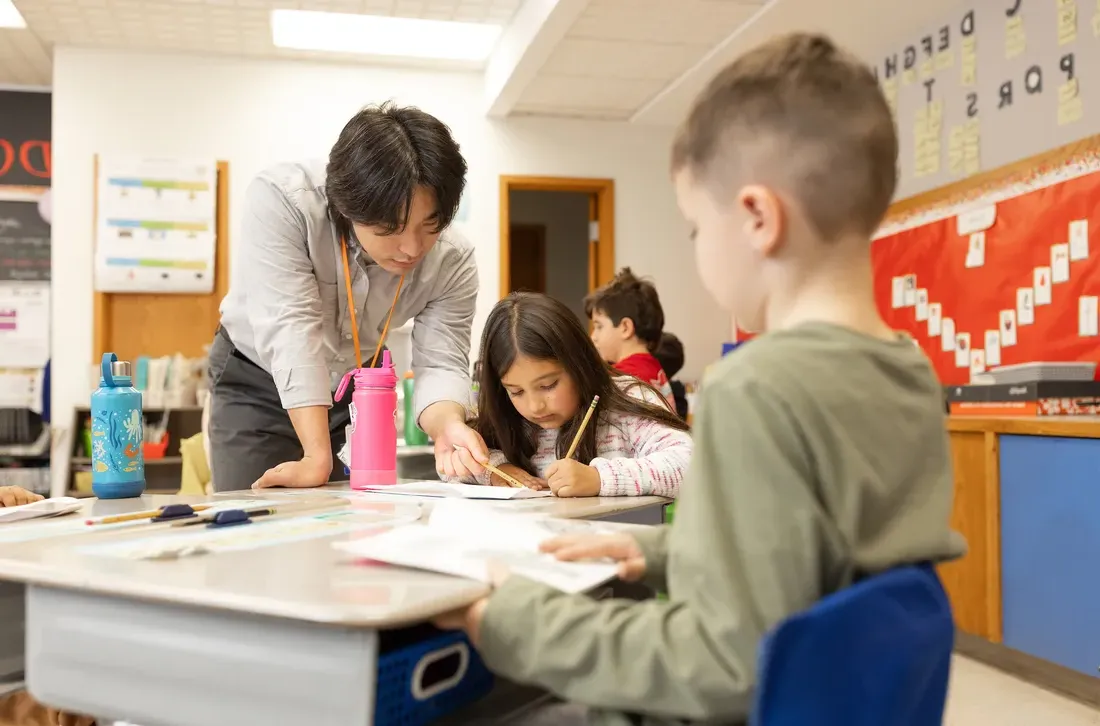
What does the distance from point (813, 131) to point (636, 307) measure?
2.62 m

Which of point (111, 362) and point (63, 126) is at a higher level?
point (63, 126)

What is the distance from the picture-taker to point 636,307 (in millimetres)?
3295

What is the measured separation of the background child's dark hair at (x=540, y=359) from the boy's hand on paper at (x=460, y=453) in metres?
0.22

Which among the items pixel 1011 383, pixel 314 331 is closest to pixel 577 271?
pixel 1011 383

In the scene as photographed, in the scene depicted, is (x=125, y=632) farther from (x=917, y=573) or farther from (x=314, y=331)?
(x=314, y=331)

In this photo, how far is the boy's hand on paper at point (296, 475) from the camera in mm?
1523

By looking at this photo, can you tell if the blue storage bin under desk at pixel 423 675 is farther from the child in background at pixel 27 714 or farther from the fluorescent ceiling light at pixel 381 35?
the fluorescent ceiling light at pixel 381 35

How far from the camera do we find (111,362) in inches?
54.4

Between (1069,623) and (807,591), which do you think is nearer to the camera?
(807,591)

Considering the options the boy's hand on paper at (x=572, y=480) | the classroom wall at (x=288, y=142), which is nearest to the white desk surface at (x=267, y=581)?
the boy's hand on paper at (x=572, y=480)

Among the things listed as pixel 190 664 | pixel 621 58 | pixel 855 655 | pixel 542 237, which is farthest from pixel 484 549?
pixel 542 237

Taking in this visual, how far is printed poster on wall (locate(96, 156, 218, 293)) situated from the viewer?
174 inches

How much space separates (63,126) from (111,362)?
3681mm

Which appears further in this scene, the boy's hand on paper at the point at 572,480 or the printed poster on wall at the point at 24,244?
the printed poster on wall at the point at 24,244
